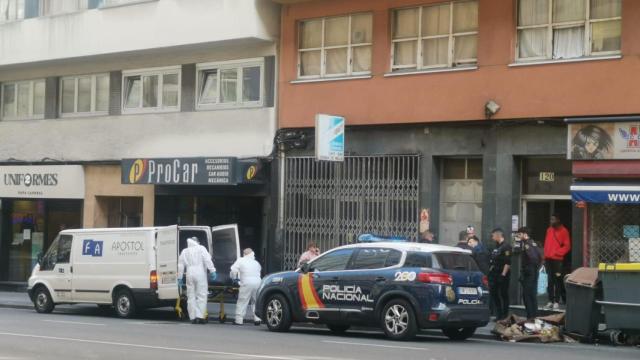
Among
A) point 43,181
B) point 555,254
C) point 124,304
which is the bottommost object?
point 124,304

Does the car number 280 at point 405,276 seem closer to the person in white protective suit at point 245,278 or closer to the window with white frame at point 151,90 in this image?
the person in white protective suit at point 245,278

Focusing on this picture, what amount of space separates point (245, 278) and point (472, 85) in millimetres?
6152

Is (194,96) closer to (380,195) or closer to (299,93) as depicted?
(299,93)

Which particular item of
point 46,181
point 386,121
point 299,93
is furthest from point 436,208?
point 46,181

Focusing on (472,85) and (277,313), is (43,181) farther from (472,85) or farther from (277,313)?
(472,85)

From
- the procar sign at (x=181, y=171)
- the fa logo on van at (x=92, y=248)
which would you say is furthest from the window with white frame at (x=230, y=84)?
the fa logo on van at (x=92, y=248)

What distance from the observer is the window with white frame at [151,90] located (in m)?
28.6

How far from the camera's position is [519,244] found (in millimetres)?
20375

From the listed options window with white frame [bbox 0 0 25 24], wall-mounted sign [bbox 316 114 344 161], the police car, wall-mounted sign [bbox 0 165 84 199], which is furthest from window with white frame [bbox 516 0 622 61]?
window with white frame [bbox 0 0 25 24]

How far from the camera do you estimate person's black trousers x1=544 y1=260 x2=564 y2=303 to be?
2180cm

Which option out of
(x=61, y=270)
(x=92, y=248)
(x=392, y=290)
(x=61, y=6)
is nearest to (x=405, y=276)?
(x=392, y=290)

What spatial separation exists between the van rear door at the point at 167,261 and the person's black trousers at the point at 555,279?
759 cm

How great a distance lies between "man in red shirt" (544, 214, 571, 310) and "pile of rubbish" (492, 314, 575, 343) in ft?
9.31

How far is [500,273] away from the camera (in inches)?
813
